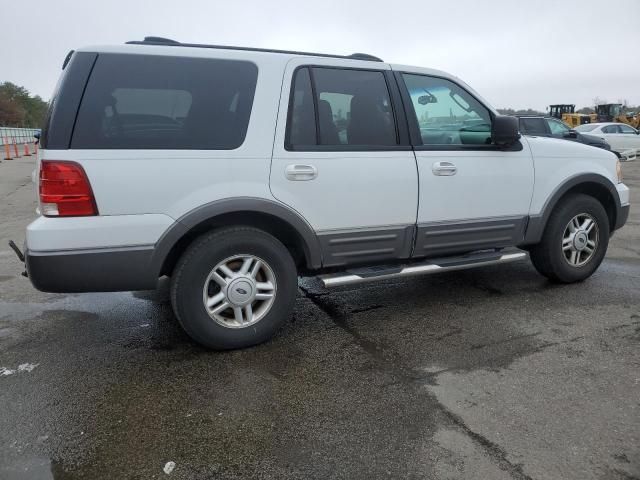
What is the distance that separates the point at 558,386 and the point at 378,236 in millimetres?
1557

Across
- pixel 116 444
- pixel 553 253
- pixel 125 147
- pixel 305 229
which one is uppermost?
pixel 125 147

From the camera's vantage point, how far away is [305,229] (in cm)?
356

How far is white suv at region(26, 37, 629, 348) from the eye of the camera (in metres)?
3.01

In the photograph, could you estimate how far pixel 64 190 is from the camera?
2.94m

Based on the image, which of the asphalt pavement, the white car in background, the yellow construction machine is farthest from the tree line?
the asphalt pavement

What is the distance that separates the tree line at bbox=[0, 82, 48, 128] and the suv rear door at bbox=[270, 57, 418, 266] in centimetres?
6696

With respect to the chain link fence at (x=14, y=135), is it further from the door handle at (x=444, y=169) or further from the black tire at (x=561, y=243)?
the black tire at (x=561, y=243)

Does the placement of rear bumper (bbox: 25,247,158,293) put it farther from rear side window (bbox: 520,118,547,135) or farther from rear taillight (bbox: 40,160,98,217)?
rear side window (bbox: 520,118,547,135)

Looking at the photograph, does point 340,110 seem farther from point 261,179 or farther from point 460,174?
point 460,174

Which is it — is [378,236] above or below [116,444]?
above

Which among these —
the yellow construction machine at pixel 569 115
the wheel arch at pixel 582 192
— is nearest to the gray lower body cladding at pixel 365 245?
the wheel arch at pixel 582 192

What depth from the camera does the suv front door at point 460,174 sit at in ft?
13.1

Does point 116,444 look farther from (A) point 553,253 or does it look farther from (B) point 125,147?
(A) point 553,253

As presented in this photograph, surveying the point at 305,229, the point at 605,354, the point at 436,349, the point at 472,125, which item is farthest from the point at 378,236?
the point at 605,354
